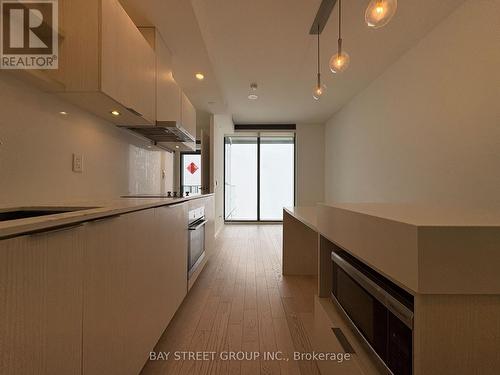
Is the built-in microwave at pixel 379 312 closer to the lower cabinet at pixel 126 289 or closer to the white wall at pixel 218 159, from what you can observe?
the lower cabinet at pixel 126 289

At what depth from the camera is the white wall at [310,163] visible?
21.7 feet

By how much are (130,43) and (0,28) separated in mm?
651

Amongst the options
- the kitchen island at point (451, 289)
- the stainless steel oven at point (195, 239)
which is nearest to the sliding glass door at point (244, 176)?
the stainless steel oven at point (195, 239)

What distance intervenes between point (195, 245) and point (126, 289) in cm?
138

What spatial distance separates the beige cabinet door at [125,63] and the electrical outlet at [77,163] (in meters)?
0.50

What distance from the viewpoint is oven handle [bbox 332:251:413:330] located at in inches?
26.6

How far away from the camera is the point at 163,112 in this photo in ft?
7.50

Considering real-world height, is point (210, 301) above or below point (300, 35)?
below

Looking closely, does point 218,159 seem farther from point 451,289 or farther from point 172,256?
point 451,289

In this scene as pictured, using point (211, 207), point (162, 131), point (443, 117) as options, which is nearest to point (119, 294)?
point (162, 131)

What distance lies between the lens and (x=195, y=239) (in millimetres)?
2455

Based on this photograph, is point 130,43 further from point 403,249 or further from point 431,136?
point 431,136

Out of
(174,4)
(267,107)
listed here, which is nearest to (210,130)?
(267,107)

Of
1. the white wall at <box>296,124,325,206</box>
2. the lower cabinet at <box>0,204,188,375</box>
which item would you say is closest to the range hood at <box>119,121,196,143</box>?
the lower cabinet at <box>0,204,188,375</box>
